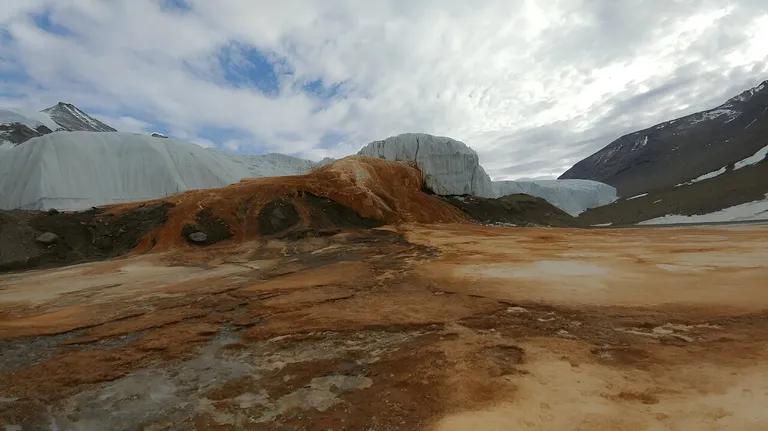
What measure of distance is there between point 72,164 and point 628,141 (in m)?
125

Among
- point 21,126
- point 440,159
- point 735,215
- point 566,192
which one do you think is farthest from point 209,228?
point 566,192

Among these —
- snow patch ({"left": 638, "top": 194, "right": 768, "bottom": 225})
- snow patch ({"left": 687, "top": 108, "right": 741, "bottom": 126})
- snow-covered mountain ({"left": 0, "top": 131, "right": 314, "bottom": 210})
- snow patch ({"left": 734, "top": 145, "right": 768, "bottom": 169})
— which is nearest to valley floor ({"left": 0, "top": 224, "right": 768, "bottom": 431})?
snow-covered mountain ({"left": 0, "top": 131, "right": 314, "bottom": 210})

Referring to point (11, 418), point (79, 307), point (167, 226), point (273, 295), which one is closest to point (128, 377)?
point (11, 418)

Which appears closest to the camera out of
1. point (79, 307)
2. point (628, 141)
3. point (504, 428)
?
point (504, 428)

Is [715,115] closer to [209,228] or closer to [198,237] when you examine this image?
[209,228]

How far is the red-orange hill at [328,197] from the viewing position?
1819 cm

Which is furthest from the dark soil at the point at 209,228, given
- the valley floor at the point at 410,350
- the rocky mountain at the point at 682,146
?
the rocky mountain at the point at 682,146

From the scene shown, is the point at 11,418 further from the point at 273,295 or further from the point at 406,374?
the point at 273,295

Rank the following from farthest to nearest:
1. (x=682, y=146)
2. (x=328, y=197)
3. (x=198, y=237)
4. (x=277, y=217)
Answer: (x=682, y=146) < (x=328, y=197) < (x=277, y=217) < (x=198, y=237)

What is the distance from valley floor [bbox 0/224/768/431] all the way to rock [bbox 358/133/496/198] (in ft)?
Result: 77.0

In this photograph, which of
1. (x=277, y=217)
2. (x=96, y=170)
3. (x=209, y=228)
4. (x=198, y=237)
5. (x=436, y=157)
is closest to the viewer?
(x=198, y=237)

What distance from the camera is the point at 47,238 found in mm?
16641

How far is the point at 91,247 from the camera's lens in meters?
17.2

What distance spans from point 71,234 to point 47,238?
3.00 ft
